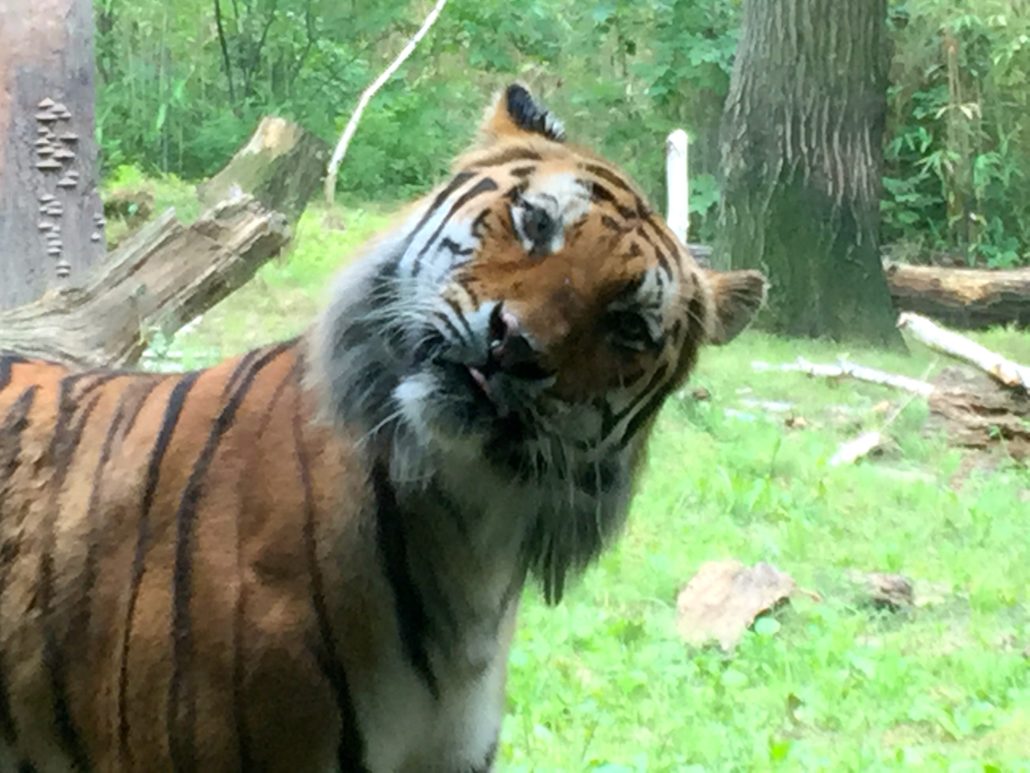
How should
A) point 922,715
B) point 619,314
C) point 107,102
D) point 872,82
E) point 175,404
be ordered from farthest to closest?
point 872,82 < point 107,102 < point 922,715 < point 175,404 < point 619,314

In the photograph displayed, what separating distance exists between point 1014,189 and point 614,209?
523 cm

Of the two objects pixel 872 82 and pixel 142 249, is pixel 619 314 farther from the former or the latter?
pixel 872 82

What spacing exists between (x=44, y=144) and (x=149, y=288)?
0.87 meters

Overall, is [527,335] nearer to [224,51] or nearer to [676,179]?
[676,179]

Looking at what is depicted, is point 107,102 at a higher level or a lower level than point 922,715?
higher

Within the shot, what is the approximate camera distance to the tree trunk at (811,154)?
5.92 m

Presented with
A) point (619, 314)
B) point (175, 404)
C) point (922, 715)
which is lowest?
point (922, 715)

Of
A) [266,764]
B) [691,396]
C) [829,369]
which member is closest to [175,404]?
[266,764]

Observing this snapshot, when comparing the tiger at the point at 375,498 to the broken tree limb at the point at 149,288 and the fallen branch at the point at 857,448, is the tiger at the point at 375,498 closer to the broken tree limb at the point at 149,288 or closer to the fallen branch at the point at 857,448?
the broken tree limb at the point at 149,288

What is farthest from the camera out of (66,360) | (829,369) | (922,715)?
(829,369)

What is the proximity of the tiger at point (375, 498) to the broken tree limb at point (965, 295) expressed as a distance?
4.83 m

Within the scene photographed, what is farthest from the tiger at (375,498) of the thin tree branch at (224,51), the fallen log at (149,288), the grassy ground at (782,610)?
the thin tree branch at (224,51)

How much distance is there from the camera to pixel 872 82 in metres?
6.02

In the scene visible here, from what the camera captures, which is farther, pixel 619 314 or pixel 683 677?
pixel 683 677
